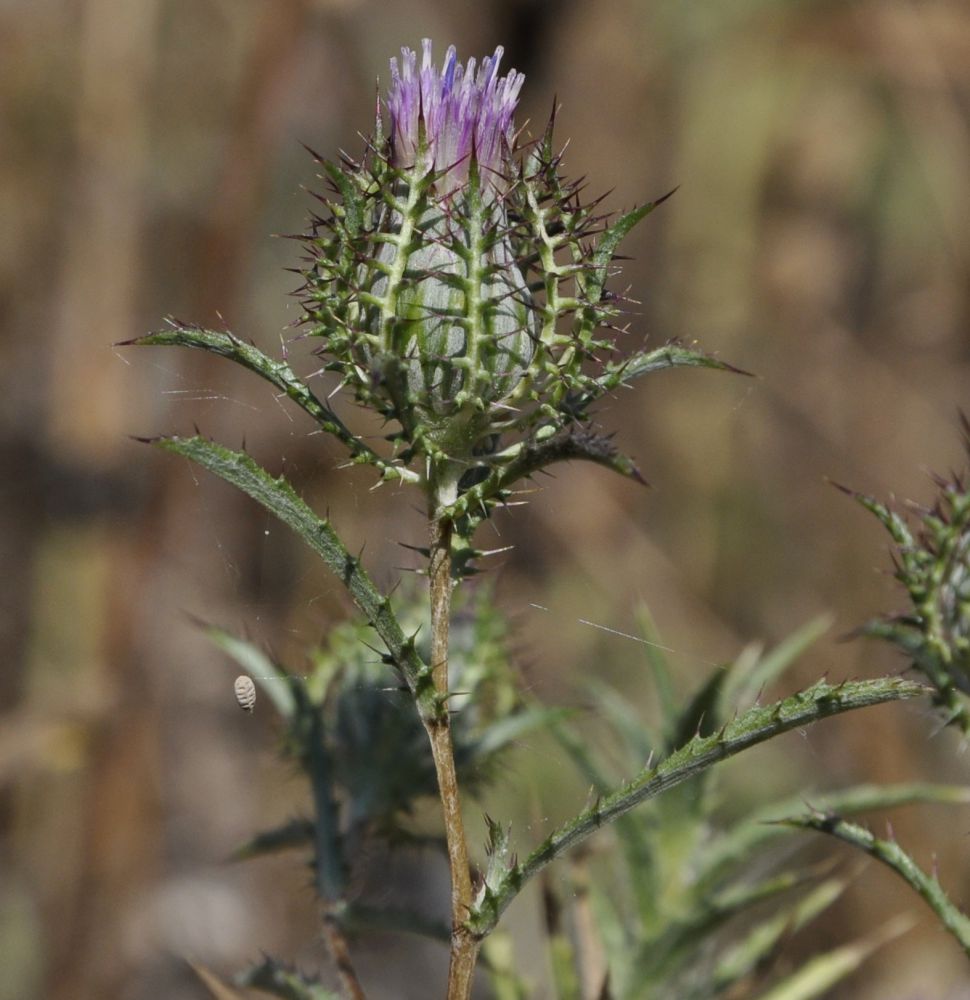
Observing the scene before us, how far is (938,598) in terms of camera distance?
1390mm

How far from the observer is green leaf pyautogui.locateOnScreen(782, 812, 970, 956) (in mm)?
1158

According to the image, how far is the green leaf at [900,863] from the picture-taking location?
1.16 metres

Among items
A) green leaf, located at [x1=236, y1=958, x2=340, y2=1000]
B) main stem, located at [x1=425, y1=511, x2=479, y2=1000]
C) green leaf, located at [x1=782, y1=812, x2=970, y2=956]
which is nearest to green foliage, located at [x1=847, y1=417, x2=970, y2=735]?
green leaf, located at [x1=782, y1=812, x2=970, y2=956]

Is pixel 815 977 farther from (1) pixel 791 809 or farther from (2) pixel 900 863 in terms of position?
(2) pixel 900 863

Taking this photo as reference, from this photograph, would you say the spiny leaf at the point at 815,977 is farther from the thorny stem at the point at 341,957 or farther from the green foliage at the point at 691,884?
the thorny stem at the point at 341,957

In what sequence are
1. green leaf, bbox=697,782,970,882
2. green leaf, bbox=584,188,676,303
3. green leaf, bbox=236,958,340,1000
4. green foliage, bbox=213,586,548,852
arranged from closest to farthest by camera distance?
green leaf, bbox=584,188,676,303
green leaf, bbox=236,958,340,1000
green leaf, bbox=697,782,970,882
green foliage, bbox=213,586,548,852

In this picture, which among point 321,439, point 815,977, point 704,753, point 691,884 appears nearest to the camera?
point 704,753

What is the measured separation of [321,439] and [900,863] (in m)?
3.50

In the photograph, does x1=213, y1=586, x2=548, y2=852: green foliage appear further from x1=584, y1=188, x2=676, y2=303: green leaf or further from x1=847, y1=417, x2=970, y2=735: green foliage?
x1=584, y1=188, x2=676, y2=303: green leaf

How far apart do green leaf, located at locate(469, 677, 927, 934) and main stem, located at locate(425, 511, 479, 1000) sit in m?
0.03

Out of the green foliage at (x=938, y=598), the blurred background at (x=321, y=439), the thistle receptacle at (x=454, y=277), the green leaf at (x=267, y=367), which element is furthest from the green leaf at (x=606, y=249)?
the blurred background at (x=321, y=439)

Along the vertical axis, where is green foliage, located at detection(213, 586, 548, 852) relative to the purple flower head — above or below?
below

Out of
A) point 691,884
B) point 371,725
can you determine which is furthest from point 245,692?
point 691,884

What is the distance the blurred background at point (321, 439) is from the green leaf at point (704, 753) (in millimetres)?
3296
